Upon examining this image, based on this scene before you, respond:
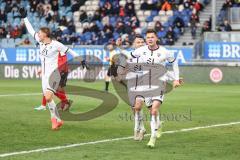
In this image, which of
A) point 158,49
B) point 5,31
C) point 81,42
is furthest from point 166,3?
point 158,49

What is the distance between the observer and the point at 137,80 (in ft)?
40.9

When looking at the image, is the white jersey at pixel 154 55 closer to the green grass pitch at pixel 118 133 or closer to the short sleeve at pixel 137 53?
the short sleeve at pixel 137 53

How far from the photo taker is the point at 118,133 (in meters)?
13.5

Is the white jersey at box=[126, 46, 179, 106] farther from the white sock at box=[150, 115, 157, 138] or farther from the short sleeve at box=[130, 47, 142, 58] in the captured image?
the white sock at box=[150, 115, 157, 138]

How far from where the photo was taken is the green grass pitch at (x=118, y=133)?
415 inches

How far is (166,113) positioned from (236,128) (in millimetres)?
3689

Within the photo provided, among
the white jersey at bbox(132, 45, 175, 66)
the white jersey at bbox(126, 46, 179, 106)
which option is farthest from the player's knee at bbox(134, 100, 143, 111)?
the white jersey at bbox(132, 45, 175, 66)

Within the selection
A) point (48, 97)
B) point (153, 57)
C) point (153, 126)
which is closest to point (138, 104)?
point (153, 126)

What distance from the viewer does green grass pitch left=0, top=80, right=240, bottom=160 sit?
1053cm

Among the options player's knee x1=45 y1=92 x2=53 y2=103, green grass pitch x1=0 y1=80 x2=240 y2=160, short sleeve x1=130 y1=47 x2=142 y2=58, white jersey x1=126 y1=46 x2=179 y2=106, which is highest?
short sleeve x1=130 y1=47 x2=142 y2=58

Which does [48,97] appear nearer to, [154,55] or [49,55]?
[49,55]

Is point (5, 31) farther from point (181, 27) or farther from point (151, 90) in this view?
point (151, 90)

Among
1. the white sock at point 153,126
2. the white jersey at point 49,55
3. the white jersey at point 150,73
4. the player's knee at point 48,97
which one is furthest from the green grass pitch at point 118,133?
the white jersey at point 49,55

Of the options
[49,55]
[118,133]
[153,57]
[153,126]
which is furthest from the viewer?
[49,55]
